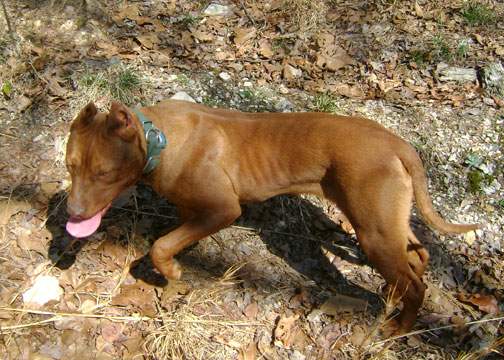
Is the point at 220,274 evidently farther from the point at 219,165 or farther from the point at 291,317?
the point at 219,165

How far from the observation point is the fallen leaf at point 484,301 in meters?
4.16

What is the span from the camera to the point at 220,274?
14.0 ft

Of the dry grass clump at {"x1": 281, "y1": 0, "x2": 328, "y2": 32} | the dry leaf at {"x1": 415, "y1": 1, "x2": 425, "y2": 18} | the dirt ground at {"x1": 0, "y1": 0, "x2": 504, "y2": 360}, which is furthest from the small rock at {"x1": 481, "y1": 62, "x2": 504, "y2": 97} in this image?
the dry grass clump at {"x1": 281, "y1": 0, "x2": 328, "y2": 32}

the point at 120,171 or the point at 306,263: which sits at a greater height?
the point at 120,171

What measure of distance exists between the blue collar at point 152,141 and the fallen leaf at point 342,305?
177 cm

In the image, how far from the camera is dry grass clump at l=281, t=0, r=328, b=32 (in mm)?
6203

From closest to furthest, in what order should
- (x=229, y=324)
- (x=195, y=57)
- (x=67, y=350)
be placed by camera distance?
(x=67, y=350)
(x=229, y=324)
(x=195, y=57)

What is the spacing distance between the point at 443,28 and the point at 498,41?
64cm

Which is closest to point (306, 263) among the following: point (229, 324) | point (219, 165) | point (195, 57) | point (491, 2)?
point (229, 324)

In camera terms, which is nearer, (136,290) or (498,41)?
(136,290)

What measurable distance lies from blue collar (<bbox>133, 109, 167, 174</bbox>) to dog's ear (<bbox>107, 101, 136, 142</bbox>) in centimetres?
18

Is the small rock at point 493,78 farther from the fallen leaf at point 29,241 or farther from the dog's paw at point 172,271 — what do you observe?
the fallen leaf at point 29,241

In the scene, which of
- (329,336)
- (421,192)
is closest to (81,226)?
(329,336)

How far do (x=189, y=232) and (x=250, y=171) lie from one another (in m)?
0.66
